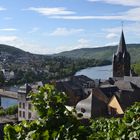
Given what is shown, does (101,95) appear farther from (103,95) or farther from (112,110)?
(112,110)

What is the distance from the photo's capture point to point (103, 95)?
50.5 m

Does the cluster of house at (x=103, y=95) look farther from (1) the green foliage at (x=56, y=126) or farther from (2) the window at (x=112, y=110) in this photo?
(1) the green foliage at (x=56, y=126)

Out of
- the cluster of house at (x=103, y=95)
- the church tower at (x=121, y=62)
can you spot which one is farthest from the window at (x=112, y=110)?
the church tower at (x=121, y=62)

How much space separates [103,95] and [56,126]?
42.5m

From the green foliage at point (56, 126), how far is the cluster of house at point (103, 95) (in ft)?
94.4

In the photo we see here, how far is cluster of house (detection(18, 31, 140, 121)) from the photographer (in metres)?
45.1

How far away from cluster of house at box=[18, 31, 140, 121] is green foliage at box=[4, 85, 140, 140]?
28.8 metres

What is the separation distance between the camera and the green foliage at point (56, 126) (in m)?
7.43

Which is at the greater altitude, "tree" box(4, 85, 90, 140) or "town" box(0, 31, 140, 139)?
"tree" box(4, 85, 90, 140)

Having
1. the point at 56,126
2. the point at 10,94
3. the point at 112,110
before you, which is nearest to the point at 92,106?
the point at 112,110

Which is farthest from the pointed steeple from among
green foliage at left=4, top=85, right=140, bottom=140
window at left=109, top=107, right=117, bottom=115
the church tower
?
green foliage at left=4, top=85, right=140, bottom=140

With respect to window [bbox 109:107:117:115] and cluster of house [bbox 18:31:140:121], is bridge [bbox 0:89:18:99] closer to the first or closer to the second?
cluster of house [bbox 18:31:140:121]

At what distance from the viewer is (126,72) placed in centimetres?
7362

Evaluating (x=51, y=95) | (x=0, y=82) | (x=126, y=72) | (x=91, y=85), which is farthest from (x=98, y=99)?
(x=0, y=82)
